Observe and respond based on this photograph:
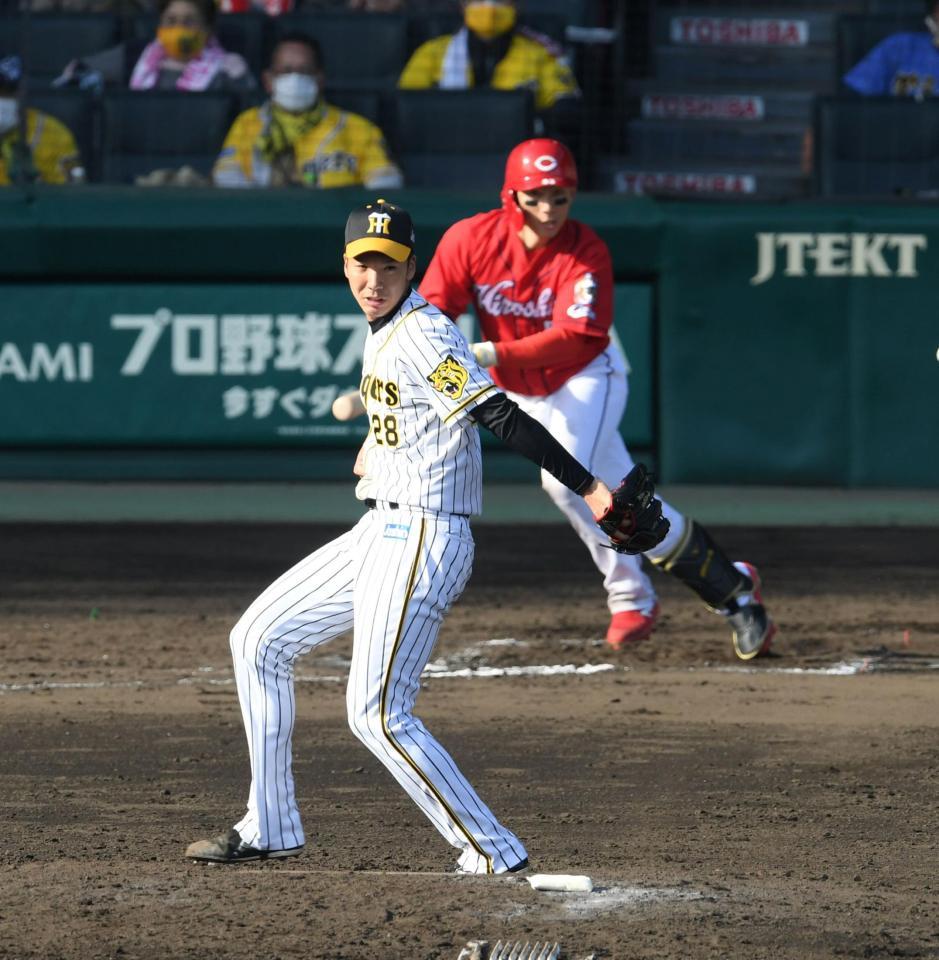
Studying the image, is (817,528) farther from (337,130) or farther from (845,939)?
(845,939)

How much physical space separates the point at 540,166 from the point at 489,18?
495 cm

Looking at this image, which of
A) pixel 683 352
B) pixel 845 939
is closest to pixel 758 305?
pixel 683 352

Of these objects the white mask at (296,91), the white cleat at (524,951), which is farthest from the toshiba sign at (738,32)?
the white cleat at (524,951)

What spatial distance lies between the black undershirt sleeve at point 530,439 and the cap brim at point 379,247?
40 centimetres

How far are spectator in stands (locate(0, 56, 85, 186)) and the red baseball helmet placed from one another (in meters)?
5.07

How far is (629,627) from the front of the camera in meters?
7.46

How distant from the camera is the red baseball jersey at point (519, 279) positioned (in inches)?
279

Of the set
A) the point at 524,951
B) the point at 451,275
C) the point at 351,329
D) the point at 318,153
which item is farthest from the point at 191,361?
the point at 524,951

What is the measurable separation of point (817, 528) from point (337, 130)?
3619 mm

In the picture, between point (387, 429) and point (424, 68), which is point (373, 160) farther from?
point (387, 429)

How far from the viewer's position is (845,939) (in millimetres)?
4086

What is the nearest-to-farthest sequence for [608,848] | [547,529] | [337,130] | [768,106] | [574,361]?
[608,848]
[574,361]
[547,529]
[337,130]
[768,106]

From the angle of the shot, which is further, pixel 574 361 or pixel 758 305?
pixel 758 305

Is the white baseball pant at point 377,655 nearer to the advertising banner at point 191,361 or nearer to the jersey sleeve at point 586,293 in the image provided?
the jersey sleeve at point 586,293
